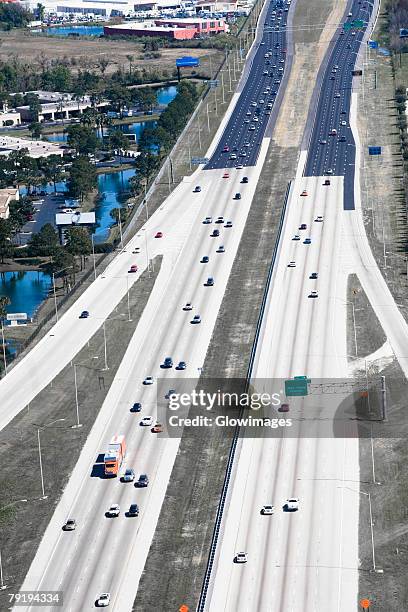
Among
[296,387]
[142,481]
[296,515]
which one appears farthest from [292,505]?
[296,387]

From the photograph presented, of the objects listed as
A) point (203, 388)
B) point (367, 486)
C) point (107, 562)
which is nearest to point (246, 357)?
point (203, 388)

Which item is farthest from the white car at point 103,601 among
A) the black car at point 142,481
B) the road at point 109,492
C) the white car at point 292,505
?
the black car at point 142,481

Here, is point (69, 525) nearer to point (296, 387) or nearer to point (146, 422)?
point (146, 422)

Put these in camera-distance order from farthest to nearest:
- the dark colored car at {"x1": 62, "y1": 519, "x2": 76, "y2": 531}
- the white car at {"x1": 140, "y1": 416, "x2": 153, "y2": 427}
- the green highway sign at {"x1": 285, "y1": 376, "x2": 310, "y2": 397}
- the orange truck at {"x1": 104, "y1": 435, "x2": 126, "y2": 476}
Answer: the green highway sign at {"x1": 285, "y1": 376, "x2": 310, "y2": 397}
the white car at {"x1": 140, "y1": 416, "x2": 153, "y2": 427}
the orange truck at {"x1": 104, "y1": 435, "x2": 126, "y2": 476}
the dark colored car at {"x1": 62, "y1": 519, "x2": 76, "y2": 531}

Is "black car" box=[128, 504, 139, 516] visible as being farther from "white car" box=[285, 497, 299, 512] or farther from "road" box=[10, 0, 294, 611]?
"white car" box=[285, 497, 299, 512]

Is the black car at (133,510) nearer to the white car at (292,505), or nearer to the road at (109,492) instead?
the road at (109,492)

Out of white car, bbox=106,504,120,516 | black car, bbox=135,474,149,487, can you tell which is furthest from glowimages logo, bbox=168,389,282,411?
white car, bbox=106,504,120,516
